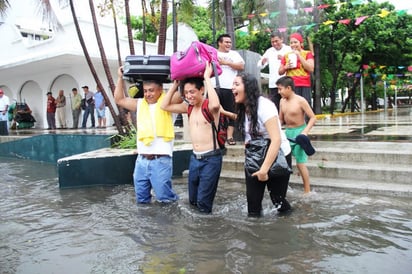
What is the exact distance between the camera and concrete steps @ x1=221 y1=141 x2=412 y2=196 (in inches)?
211

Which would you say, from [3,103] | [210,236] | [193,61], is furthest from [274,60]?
[3,103]

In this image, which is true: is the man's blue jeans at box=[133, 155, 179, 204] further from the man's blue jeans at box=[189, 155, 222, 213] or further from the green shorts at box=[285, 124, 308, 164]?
the green shorts at box=[285, 124, 308, 164]

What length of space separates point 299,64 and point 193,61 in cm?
281

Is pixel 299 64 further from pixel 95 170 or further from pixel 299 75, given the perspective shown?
pixel 95 170

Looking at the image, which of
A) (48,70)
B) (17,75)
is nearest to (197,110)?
(48,70)

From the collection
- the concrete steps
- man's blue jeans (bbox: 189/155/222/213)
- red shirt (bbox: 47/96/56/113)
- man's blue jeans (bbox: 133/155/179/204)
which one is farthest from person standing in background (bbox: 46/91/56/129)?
man's blue jeans (bbox: 189/155/222/213)

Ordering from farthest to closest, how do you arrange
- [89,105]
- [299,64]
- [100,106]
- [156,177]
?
[89,105]
[100,106]
[299,64]
[156,177]

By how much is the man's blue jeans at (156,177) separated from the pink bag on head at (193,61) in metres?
1.15

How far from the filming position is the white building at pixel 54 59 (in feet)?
52.6

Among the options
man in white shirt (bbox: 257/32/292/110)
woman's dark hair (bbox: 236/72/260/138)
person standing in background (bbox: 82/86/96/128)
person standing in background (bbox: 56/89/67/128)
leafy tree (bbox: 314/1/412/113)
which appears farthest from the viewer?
leafy tree (bbox: 314/1/412/113)

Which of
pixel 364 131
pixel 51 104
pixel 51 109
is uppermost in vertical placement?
pixel 51 104

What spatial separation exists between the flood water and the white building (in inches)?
396

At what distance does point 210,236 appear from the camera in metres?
3.90

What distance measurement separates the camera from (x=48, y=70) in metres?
19.0
